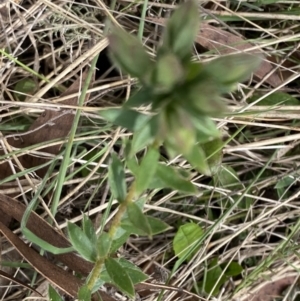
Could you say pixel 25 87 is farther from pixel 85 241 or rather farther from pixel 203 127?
pixel 203 127

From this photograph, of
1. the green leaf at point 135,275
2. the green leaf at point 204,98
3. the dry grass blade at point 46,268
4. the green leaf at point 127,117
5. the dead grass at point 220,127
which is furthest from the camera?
the dead grass at point 220,127

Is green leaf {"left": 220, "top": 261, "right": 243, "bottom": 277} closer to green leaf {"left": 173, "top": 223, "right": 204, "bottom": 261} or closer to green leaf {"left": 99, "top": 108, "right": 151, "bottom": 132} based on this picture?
green leaf {"left": 173, "top": 223, "right": 204, "bottom": 261}

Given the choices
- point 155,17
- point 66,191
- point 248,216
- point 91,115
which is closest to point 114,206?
point 66,191

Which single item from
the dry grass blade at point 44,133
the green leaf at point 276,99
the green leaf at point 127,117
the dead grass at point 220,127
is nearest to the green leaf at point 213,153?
the dead grass at point 220,127

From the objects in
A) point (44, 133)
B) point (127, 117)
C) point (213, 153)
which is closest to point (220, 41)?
point (213, 153)

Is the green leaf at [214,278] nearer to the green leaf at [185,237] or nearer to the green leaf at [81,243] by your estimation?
the green leaf at [185,237]
